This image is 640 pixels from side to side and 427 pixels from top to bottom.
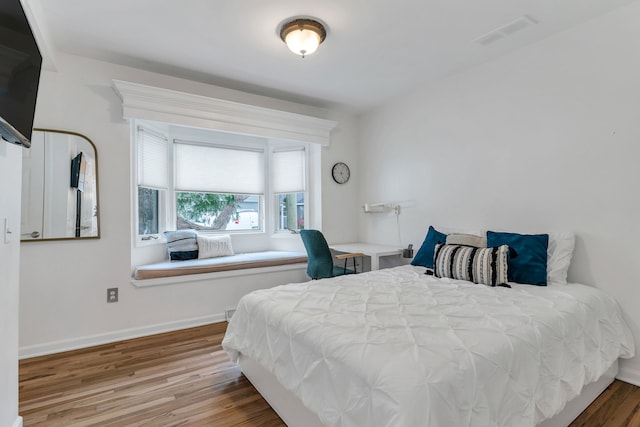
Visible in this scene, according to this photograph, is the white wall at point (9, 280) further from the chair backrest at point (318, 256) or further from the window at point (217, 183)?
the chair backrest at point (318, 256)

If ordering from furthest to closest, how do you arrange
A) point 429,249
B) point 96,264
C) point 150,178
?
point 150,178 < point 429,249 < point 96,264

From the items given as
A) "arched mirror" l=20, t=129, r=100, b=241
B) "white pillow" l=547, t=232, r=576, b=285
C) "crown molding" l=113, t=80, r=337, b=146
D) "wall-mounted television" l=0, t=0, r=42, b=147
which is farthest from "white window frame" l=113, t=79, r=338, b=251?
"white pillow" l=547, t=232, r=576, b=285

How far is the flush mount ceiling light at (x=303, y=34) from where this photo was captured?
2209 mm

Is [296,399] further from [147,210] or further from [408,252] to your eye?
[147,210]

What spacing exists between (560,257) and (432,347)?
1.69 m

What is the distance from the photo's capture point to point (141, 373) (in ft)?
7.29

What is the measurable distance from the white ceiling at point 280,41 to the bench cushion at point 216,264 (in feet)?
6.30

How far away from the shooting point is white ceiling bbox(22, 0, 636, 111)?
208cm

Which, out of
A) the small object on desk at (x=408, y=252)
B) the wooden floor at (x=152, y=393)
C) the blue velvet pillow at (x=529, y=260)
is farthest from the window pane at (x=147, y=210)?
the blue velvet pillow at (x=529, y=260)

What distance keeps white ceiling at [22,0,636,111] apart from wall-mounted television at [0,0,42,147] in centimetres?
71

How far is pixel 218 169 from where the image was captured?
13.2ft

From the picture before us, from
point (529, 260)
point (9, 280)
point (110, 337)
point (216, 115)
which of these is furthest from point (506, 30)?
point (110, 337)

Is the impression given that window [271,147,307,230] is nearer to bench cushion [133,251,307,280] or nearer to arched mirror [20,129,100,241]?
bench cushion [133,251,307,280]

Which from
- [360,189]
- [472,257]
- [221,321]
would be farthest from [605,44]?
[221,321]
